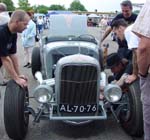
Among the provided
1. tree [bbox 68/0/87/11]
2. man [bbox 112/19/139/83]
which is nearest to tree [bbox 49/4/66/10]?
tree [bbox 68/0/87/11]

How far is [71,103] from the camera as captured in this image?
533 centimetres

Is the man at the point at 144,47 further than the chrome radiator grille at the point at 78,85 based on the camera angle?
No

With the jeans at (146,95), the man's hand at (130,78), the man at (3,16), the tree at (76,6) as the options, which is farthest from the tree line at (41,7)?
the jeans at (146,95)

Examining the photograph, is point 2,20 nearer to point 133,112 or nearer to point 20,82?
point 20,82

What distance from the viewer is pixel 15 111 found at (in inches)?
199

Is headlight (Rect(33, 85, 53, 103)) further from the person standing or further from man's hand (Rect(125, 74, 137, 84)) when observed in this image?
the person standing

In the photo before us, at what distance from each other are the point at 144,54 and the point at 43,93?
235cm

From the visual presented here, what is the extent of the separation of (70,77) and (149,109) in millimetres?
1852

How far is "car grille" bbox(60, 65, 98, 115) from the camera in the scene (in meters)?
5.16

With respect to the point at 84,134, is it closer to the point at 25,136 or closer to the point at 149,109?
the point at 25,136

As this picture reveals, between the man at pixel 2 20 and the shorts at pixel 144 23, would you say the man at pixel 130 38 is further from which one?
the man at pixel 2 20

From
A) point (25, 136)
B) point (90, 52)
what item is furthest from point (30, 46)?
point (25, 136)

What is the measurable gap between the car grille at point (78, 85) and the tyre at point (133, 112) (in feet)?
1.54

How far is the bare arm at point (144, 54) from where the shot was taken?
315 centimetres
